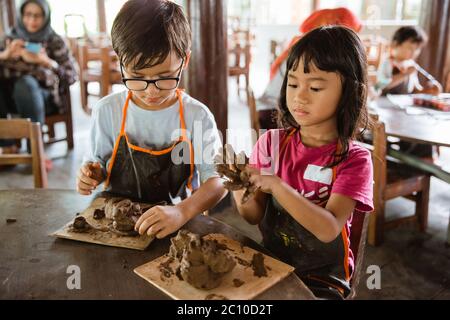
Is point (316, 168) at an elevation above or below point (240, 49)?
below

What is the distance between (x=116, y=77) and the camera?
226 inches

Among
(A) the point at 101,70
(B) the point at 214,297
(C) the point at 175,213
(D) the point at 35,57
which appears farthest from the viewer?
(A) the point at 101,70

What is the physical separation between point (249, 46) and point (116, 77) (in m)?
2.83

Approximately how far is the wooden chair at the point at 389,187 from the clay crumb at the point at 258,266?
1643mm

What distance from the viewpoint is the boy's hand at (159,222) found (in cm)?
122

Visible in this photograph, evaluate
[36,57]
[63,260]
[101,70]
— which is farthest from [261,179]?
[101,70]

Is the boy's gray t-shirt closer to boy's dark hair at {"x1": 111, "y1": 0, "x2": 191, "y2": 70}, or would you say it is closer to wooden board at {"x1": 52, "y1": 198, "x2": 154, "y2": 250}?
boy's dark hair at {"x1": 111, "y1": 0, "x2": 191, "y2": 70}

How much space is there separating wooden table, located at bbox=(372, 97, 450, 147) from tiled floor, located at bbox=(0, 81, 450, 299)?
67cm

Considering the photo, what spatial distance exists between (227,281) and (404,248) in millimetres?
2311

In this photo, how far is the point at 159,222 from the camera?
124cm

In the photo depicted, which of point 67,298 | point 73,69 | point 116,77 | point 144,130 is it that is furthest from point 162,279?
point 116,77

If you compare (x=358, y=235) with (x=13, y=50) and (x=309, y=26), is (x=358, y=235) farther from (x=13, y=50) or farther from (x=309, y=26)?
(x=13, y=50)

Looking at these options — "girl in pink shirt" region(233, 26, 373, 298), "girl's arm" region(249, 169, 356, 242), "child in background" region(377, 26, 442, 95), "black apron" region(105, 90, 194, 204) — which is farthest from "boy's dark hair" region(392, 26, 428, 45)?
"girl's arm" region(249, 169, 356, 242)

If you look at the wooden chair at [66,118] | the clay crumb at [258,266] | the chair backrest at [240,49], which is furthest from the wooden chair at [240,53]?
the clay crumb at [258,266]
